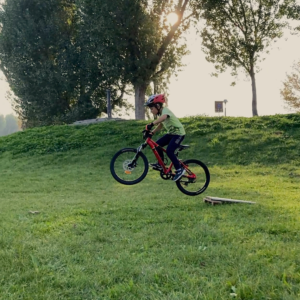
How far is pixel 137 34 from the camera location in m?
26.9

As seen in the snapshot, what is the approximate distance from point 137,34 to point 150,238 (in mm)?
23003

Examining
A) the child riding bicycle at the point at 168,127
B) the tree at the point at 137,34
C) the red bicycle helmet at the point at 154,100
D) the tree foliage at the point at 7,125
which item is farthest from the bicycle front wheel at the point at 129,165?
the tree foliage at the point at 7,125

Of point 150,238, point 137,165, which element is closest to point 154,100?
point 137,165

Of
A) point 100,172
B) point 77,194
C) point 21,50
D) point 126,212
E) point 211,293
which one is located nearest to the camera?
point 211,293

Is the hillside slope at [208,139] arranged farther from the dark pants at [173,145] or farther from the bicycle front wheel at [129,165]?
the bicycle front wheel at [129,165]

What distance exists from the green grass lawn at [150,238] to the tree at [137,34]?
13621 mm

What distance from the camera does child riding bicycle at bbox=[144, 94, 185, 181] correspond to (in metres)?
8.89

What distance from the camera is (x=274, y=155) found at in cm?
1773

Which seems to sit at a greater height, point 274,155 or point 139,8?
point 139,8

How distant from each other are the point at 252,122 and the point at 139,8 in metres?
11.5

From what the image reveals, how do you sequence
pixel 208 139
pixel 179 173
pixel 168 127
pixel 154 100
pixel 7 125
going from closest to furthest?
pixel 154 100
pixel 168 127
pixel 179 173
pixel 208 139
pixel 7 125

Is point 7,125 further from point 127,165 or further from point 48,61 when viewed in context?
point 127,165

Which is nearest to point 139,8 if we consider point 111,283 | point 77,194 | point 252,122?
point 252,122

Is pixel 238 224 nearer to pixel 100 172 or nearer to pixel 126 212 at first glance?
pixel 126 212
